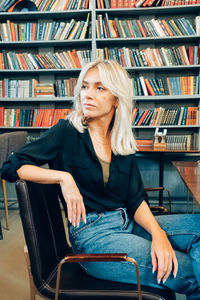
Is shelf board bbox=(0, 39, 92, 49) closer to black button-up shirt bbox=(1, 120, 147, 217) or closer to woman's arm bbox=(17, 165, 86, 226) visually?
black button-up shirt bbox=(1, 120, 147, 217)

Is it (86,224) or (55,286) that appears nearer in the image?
(55,286)

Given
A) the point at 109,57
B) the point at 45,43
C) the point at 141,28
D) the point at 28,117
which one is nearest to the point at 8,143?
the point at 28,117

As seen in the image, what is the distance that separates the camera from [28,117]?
399 cm

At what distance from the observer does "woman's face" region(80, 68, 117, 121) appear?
134cm

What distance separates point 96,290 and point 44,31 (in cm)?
349

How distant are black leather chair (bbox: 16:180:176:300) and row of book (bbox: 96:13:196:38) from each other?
305 centimetres

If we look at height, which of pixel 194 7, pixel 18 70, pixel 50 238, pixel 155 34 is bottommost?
pixel 50 238

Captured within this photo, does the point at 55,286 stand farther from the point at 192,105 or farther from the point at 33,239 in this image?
the point at 192,105

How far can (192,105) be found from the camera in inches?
161

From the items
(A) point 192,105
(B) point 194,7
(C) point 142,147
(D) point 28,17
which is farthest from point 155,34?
(D) point 28,17

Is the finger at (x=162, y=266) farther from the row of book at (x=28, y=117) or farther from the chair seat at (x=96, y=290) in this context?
the row of book at (x=28, y=117)

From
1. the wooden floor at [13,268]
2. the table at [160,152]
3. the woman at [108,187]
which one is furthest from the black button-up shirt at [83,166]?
the table at [160,152]

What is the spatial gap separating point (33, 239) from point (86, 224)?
23 cm

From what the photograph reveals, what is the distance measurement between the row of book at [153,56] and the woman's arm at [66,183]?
2.92 m
